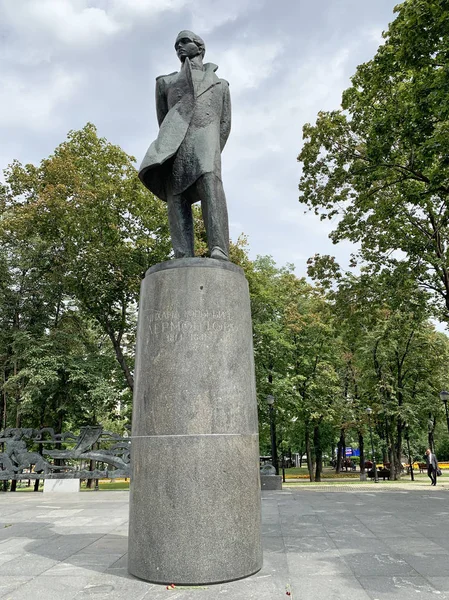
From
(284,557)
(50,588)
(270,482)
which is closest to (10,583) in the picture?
(50,588)

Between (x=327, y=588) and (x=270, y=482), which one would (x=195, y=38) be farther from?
(x=270, y=482)

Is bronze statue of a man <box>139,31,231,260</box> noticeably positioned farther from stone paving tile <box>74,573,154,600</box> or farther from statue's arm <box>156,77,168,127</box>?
stone paving tile <box>74,573,154,600</box>

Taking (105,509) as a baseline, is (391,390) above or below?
above

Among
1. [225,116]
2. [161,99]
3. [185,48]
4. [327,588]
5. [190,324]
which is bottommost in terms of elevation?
[327,588]

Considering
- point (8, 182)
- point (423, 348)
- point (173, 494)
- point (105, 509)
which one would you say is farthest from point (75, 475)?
point (423, 348)

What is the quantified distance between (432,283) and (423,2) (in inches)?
420

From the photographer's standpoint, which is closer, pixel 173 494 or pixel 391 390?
pixel 173 494

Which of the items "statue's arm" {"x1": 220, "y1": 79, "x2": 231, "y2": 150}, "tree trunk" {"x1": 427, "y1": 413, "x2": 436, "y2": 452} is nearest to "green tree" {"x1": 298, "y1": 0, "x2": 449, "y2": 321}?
"statue's arm" {"x1": 220, "y1": 79, "x2": 231, "y2": 150}

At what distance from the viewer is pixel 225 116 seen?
6316mm

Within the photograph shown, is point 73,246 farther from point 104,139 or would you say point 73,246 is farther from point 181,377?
point 181,377

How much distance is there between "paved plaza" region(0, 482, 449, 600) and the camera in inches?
159

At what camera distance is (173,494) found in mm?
4500

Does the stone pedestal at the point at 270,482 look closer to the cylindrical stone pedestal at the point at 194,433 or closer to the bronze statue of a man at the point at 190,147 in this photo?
the cylindrical stone pedestal at the point at 194,433

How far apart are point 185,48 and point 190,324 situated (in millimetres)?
3673
